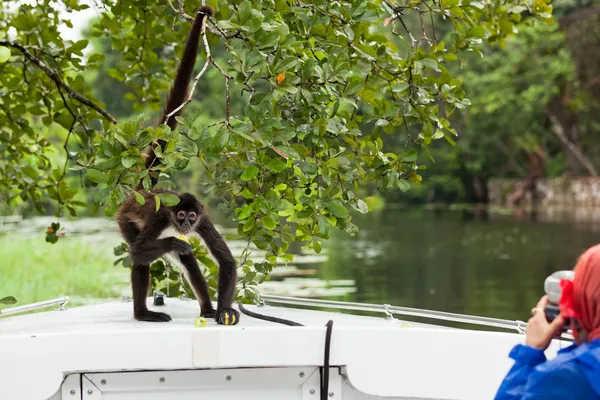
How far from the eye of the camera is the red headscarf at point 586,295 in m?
2.21

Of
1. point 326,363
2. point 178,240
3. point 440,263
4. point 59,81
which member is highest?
point 59,81

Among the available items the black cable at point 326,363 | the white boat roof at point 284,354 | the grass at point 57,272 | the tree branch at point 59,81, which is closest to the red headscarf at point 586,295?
the white boat roof at point 284,354

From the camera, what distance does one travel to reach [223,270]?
4.17 meters

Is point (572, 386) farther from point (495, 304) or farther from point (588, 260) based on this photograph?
point (495, 304)

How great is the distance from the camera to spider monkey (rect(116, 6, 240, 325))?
4.09 meters

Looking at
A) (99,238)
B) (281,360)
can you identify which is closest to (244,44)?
(281,360)

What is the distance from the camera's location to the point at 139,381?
3.37 m

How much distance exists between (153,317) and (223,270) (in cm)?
39

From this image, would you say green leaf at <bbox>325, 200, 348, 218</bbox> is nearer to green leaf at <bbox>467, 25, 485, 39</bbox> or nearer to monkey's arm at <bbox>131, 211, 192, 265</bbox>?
monkey's arm at <bbox>131, 211, 192, 265</bbox>

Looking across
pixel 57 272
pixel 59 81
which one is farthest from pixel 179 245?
pixel 57 272

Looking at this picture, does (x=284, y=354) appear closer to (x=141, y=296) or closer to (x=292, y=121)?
(x=141, y=296)

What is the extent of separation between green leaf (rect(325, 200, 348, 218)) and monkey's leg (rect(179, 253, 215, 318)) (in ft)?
2.47

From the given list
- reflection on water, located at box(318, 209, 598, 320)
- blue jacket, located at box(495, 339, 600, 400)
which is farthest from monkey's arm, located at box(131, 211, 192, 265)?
reflection on water, located at box(318, 209, 598, 320)

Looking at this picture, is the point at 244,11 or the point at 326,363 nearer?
the point at 326,363
